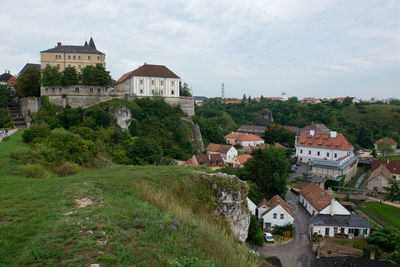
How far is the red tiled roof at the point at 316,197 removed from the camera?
27.1 m

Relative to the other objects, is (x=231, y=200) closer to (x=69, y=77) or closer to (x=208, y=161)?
(x=208, y=161)

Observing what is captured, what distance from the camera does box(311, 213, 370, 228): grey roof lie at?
2402 cm

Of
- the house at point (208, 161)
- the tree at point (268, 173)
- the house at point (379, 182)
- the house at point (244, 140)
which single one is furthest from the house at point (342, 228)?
the house at point (244, 140)

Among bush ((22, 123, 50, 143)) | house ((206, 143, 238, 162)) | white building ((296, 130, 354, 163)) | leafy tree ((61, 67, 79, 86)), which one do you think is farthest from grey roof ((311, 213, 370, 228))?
leafy tree ((61, 67, 79, 86))

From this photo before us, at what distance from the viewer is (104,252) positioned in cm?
490

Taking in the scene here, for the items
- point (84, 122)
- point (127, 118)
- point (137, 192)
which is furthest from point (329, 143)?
point (137, 192)

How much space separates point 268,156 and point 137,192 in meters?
26.3

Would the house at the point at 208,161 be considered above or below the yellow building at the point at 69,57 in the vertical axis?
below

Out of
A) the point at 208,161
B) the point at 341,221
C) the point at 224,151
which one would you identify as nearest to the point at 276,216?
the point at 341,221

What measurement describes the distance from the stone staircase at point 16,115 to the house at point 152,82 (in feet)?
A: 50.6

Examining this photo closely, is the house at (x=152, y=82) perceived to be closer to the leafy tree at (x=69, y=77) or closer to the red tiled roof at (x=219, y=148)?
the leafy tree at (x=69, y=77)

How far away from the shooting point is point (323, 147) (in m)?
49.1

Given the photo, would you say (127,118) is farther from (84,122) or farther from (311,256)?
(311,256)

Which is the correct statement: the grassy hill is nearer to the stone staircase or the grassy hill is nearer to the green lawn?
the stone staircase
